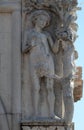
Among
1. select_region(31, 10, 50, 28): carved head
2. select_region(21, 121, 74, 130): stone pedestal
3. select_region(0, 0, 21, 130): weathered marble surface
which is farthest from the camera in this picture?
select_region(31, 10, 50, 28): carved head

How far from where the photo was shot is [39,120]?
65.5 feet

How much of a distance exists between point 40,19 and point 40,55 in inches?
37.6

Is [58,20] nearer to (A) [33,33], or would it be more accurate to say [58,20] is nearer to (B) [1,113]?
(A) [33,33]

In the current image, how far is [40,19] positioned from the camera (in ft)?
67.8

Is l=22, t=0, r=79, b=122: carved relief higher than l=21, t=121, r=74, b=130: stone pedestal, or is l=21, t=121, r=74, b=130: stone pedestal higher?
l=22, t=0, r=79, b=122: carved relief

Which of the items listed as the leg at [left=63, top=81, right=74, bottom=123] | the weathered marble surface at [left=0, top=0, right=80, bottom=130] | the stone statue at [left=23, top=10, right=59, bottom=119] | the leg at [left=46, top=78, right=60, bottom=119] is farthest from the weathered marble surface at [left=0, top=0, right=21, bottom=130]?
the leg at [left=63, top=81, right=74, bottom=123]

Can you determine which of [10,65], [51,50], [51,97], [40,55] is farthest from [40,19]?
[51,97]

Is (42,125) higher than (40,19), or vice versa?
(40,19)

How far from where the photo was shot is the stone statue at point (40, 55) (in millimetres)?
20188

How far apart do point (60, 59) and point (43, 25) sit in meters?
0.96

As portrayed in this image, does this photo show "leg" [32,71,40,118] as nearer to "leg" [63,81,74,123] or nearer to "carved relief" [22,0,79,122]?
"carved relief" [22,0,79,122]

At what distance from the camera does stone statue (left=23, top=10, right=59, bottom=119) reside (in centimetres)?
2019

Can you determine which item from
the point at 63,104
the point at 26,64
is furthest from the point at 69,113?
the point at 26,64

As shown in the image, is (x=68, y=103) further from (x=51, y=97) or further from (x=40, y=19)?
(x=40, y=19)
